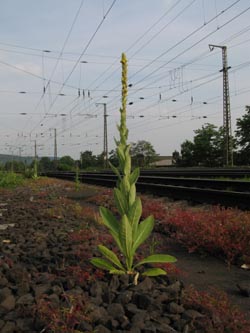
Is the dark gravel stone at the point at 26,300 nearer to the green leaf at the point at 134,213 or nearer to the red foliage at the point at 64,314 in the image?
the red foliage at the point at 64,314

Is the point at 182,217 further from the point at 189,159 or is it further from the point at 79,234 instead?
the point at 189,159

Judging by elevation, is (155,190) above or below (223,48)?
below

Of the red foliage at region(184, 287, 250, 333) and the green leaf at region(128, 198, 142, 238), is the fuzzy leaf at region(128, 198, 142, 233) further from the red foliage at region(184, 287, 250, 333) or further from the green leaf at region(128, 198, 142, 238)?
the red foliage at region(184, 287, 250, 333)

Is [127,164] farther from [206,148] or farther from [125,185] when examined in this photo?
[206,148]

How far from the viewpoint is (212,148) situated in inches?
2208

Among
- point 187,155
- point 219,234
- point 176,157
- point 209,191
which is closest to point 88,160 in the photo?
point 176,157

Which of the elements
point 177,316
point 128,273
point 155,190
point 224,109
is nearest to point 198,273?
point 128,273

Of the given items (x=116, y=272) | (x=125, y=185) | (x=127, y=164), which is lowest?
(x=116, y=272)

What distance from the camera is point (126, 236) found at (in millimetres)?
3555

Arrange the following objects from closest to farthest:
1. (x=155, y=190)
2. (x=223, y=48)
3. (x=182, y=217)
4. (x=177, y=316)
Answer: (x=177, y=316), (x=182, y=217), (x=155, y=190), (x=223, y=48)

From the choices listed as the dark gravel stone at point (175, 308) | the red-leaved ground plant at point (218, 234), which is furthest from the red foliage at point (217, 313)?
the red-leaved ground plant at point (218, 234)

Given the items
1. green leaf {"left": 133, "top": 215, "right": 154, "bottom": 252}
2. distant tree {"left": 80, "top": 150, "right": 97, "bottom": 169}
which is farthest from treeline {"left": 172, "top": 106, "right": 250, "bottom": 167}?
green leaf {"left": 133, "top": 215, "right": 154, "bottom": 252}

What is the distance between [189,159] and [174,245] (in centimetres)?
5326

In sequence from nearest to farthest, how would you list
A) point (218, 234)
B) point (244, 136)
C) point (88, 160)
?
point (218, 234) < point (244, 136) < point (88, 160)
